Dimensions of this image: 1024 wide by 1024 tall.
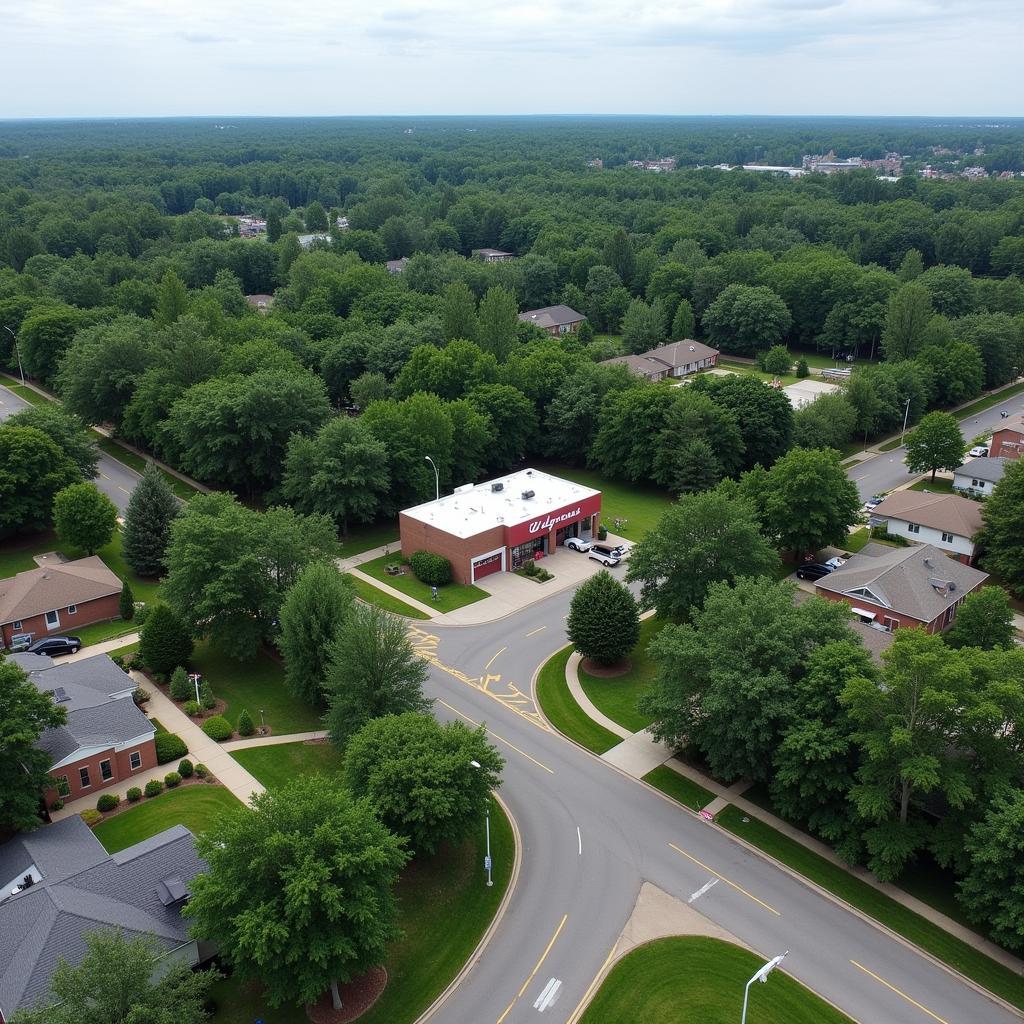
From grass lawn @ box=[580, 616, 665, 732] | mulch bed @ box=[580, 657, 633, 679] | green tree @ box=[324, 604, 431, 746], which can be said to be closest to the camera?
green tree @ box=[324, 604, 431, 746]

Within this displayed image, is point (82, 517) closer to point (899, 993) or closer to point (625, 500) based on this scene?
point (625, 500)

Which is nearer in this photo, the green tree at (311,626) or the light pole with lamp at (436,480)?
the green tree at (311,626)

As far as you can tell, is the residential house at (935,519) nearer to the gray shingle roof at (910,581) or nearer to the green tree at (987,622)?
the gray shingle roof at (910,581)

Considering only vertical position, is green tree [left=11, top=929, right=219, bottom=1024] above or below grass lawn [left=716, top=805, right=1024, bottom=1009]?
above

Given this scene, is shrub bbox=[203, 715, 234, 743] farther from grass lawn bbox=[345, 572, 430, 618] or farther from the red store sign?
the red store sign

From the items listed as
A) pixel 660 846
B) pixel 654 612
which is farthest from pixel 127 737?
pixel 654 612

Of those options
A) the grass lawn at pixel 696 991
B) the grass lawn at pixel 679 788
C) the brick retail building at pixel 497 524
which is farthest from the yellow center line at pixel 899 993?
the brick retail building at pixel 497 524

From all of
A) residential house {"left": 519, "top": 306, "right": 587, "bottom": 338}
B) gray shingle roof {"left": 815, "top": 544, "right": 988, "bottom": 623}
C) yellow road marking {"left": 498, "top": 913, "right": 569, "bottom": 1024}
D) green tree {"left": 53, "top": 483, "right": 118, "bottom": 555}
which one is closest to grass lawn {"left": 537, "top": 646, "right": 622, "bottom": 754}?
yellow road marking {"left": 498, "top": 913, "right": 569, "bottom": 1024}
